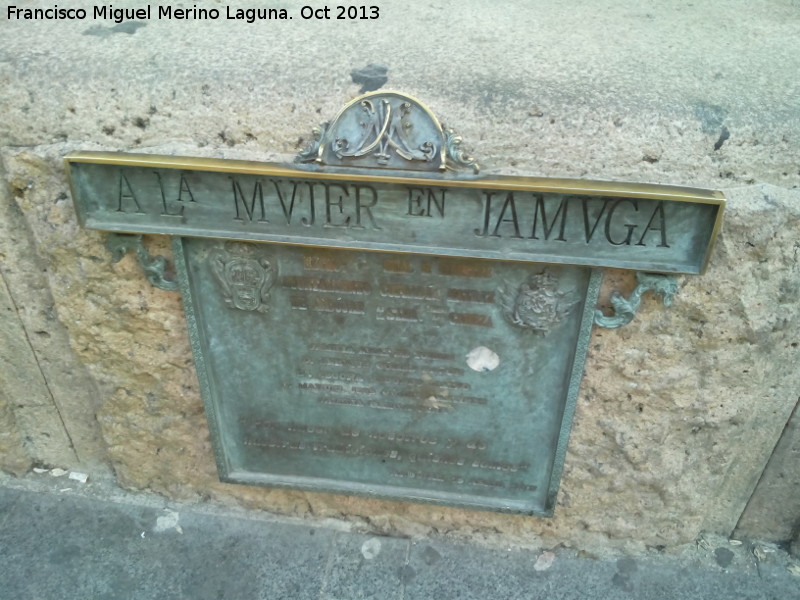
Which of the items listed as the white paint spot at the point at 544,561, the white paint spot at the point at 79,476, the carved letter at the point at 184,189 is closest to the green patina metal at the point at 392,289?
the carved letter at the point at 184,189

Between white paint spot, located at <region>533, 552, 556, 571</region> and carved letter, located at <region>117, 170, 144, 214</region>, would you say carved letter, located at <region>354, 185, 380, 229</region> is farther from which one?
white paint spot, located at <region>533, 552, 556, 571</region>

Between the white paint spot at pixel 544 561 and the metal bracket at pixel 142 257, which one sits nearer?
the metal bracket at pixel 142 257

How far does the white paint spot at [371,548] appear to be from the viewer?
248 centimetres

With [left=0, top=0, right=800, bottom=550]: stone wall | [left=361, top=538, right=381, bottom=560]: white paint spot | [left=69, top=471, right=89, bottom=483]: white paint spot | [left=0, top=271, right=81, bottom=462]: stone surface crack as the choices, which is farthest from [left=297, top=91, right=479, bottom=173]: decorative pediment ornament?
[left=69, top=471, right=89, bottom=483]: white paint spot

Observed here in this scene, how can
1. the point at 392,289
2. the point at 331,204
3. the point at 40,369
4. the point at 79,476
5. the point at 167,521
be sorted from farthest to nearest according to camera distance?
the point at 79,476 → the point at 167,521 → the point at 40,369 → the point at 392,289 → the point at 331,204

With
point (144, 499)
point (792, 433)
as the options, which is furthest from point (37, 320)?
point (792, 433)

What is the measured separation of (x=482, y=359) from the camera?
2.03 metres

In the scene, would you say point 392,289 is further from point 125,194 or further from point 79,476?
point 79,476

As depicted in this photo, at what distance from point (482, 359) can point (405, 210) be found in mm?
590

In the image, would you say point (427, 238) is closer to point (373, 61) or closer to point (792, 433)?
point (373, 61)

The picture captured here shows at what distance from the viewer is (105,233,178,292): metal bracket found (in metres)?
1.95

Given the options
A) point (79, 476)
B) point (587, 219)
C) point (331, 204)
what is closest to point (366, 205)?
point (331, 204)

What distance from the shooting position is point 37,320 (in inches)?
89.9

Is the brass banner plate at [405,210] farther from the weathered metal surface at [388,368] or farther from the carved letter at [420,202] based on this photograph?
the weathered metal surface at [388,368]
